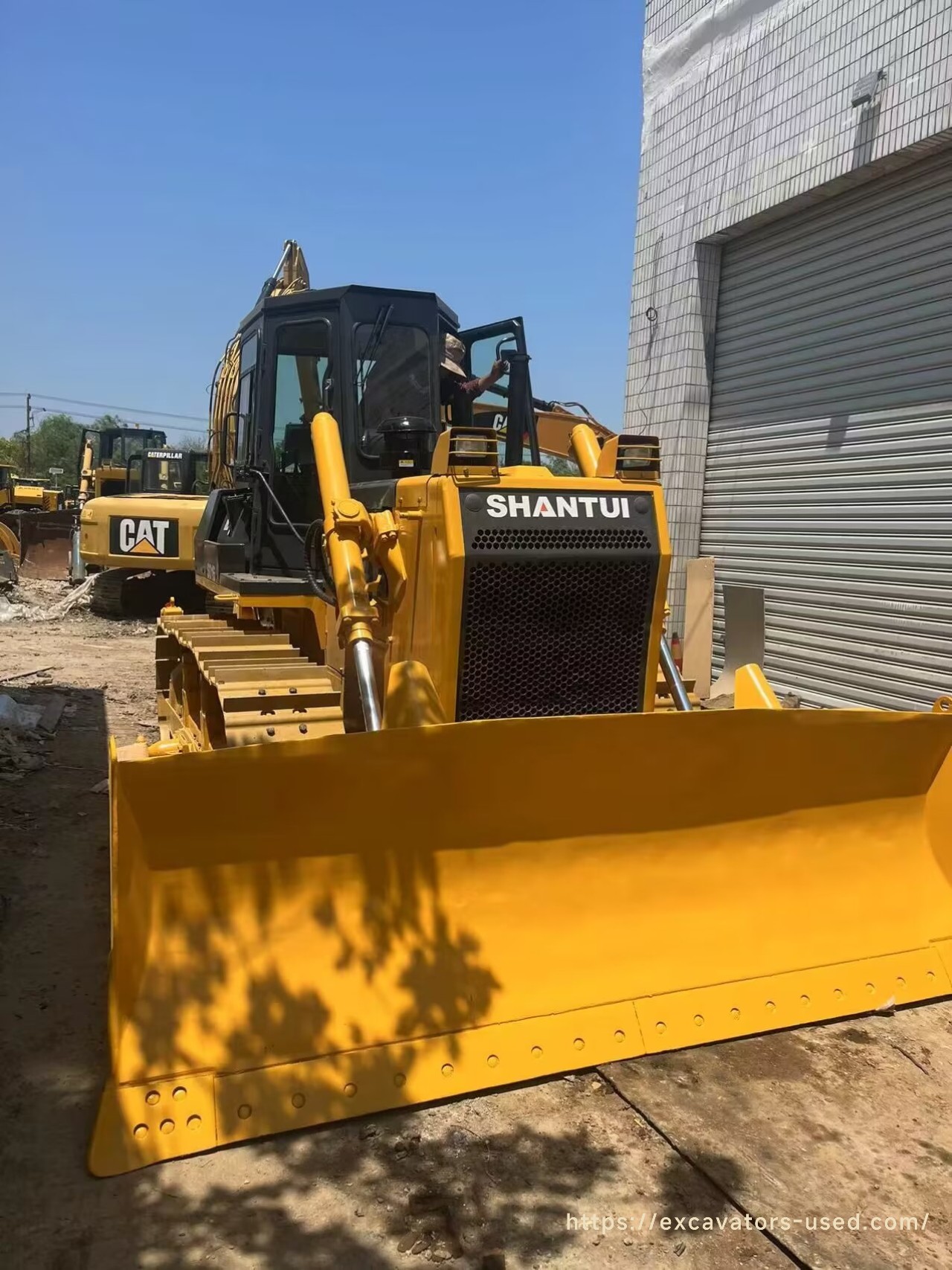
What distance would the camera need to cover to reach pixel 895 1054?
3416 mm

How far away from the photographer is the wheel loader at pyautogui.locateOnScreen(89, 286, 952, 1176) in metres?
2.90

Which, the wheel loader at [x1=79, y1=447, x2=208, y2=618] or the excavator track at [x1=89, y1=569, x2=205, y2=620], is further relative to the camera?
the excavator track at [x1=89, y1=569, x2=205, y2=620]

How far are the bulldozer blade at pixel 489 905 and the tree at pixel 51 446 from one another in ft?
202

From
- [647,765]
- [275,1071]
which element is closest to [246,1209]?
[275,1071]

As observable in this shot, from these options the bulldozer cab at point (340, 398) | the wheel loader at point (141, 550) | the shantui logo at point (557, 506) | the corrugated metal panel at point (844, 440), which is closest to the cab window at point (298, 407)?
the bulldozer cab at point (340, 398)

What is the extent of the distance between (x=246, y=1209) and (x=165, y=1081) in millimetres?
425

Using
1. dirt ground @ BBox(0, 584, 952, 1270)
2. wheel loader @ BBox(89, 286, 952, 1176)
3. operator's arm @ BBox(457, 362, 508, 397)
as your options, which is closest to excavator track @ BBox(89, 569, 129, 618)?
operator's arm @ BBox(457, 362, 508, 397)

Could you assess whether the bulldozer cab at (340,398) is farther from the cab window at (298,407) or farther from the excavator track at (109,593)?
the excavator track at (109,593)

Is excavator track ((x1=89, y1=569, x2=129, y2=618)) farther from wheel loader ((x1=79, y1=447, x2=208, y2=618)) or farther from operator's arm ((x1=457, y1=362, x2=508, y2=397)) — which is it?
operator's arm ((x1=457, y1=362, x2=508, y2=397))

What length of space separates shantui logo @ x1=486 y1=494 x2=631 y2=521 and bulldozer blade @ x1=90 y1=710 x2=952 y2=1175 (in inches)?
35.1

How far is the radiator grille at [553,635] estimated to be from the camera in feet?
12.2

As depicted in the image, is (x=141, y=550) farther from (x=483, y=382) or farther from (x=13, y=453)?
(x=13, y=453)

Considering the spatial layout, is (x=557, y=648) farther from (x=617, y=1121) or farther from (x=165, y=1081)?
(x=165, y=1081)

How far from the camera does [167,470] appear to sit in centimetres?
1867
